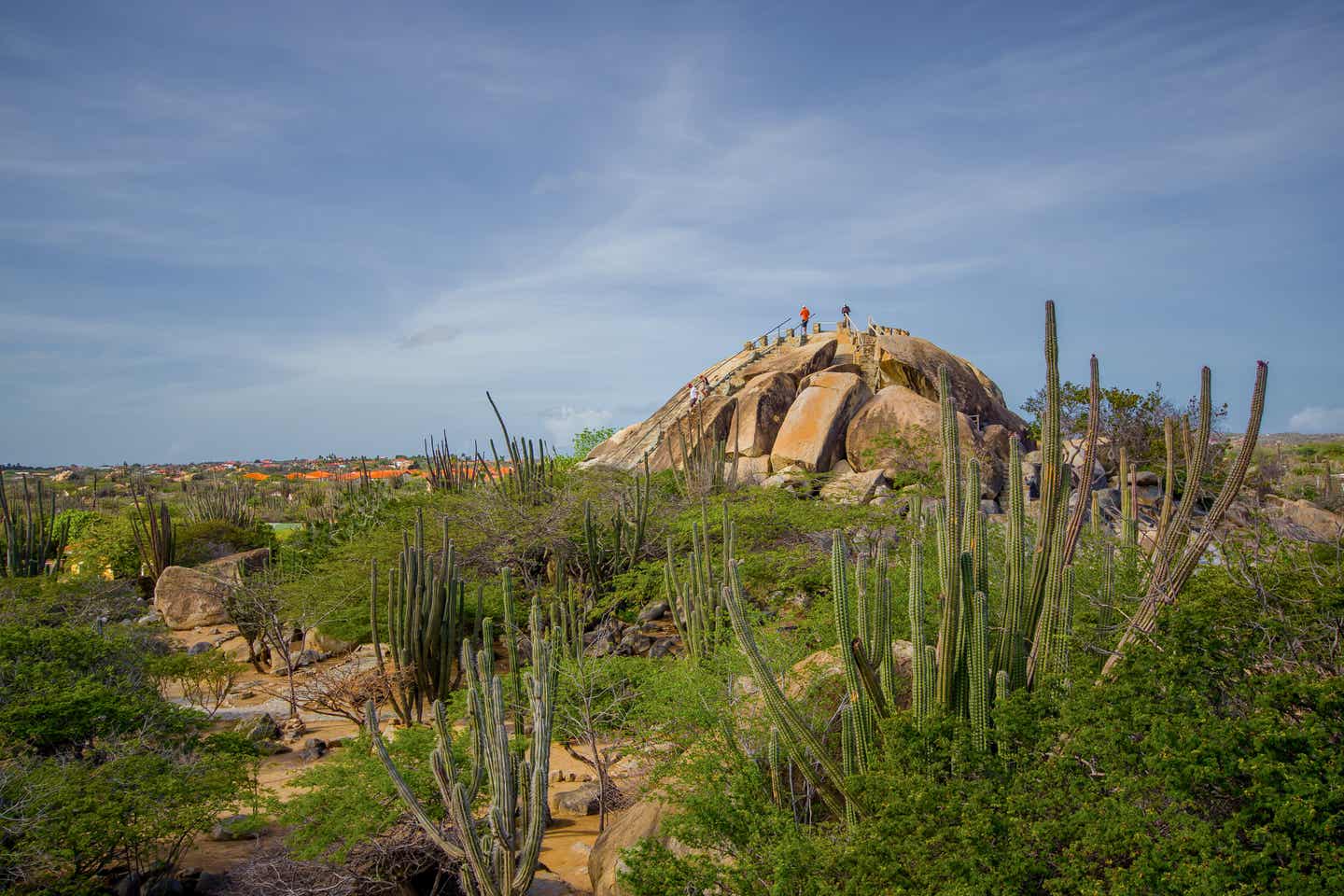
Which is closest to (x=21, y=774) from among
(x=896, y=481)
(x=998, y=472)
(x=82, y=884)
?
(x=82, y=884)

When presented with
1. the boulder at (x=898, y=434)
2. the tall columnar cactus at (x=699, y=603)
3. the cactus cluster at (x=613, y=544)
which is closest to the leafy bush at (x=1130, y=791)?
the tall columnar cactus at (x=699, y=603)

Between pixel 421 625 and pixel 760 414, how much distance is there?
51.2 ft

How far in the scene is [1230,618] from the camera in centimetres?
568

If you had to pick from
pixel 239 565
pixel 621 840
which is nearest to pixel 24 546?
pixel 239 565

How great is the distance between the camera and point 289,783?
7.70 metres

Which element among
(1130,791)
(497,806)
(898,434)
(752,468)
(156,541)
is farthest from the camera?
(752,468)

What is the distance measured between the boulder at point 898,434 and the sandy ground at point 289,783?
1232 cm

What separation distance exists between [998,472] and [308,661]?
15.7 meters

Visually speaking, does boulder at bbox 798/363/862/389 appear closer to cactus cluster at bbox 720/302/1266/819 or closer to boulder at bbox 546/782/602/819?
boulder at bbox 546/782/602/819

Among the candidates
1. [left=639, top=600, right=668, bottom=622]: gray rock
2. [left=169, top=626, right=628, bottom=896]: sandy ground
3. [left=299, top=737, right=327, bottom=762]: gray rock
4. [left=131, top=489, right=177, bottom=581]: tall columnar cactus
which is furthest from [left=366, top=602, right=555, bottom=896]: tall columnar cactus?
[left=131, top=489, right=177, bottom=581]: tall columnar cactus

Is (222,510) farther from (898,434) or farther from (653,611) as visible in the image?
(898,434)

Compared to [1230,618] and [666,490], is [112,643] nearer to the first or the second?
[1230,618]

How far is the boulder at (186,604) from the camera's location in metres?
18.7

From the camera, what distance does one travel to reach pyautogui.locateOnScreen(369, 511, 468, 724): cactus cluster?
11.0m
